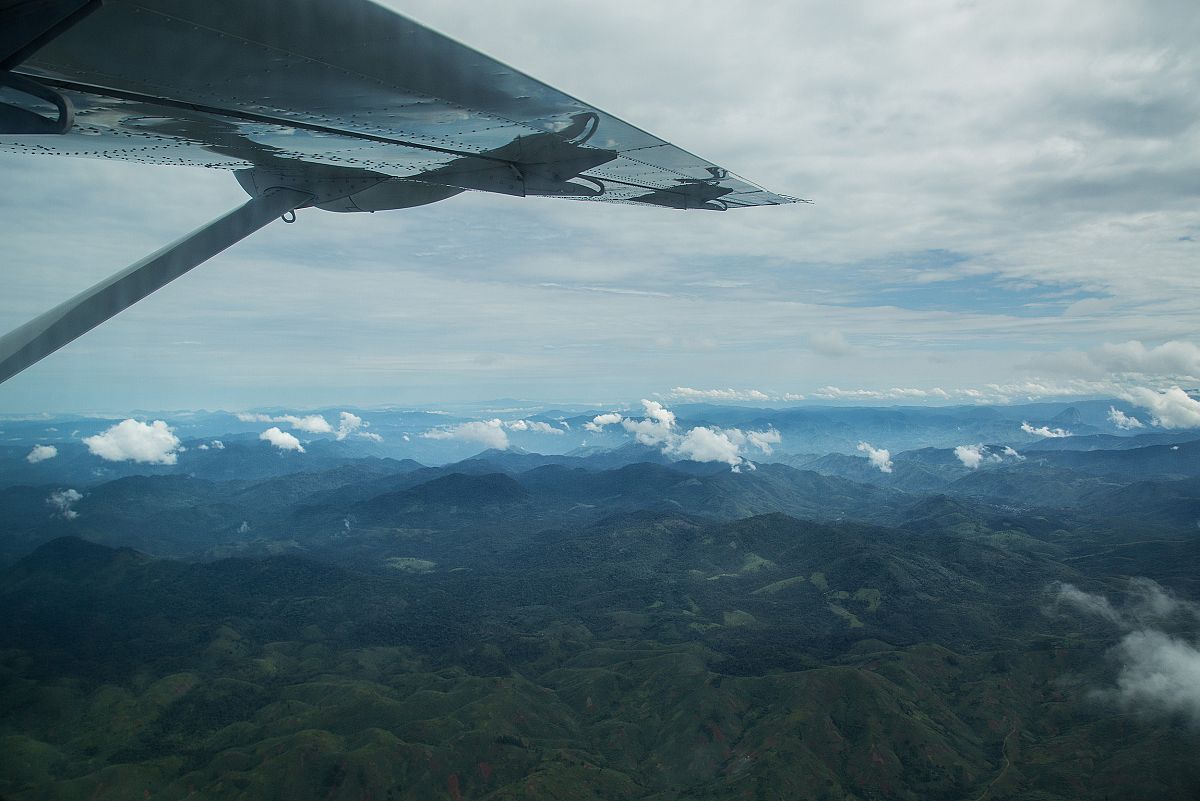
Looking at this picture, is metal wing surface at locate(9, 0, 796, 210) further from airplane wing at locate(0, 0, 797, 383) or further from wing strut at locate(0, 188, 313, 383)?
wing strut at locate(0, 188, 313, 383)

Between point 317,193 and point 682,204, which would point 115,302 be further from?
point 682,204

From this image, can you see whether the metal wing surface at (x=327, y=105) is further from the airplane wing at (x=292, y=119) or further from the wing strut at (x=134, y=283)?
the wing strut at (x=134, y=283)

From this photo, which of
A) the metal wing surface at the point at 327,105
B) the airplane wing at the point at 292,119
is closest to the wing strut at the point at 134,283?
the airplane wing at the point at 292,119

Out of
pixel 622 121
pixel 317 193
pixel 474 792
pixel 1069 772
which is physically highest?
pixel 622 121

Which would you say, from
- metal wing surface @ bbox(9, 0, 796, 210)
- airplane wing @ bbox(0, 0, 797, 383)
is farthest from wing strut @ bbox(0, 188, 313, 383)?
metal wing surface @ bbox(9, 0, 796, 210)

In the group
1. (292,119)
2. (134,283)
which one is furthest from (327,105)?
(134,283)

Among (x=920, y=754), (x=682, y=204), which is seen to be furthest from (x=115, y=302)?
(x=920, y=754)
